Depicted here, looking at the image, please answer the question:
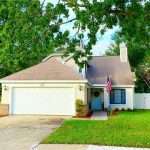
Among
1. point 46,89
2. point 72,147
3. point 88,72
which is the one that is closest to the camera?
point 72,147

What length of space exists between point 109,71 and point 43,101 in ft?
33.7

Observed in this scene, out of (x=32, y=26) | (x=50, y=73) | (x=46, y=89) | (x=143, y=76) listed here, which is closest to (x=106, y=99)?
(x=50, y=73)

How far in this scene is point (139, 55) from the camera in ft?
170

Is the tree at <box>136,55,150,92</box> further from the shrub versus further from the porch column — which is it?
the shrub

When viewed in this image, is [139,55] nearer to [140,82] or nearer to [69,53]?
[140,82]

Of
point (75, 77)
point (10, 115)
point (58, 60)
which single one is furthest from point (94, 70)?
point (10, 115)

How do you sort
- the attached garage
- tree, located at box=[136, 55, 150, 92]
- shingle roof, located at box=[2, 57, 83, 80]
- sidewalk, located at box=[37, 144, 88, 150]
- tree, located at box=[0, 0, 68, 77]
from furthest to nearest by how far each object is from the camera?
tree, located at box=[136, 55, 150, 92]
shingle roof, located at box=[2, 57, 83, 80]
the attached garage
tree, located at box=[0, 0, 68, 77]
sidewalk, located at box=[37, 144, 88, 150]

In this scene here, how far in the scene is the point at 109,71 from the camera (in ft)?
123

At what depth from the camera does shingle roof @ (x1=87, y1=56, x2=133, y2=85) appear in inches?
1398

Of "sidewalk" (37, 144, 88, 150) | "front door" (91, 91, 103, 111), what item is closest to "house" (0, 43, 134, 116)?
"front door" (91, 91, 103, 111)

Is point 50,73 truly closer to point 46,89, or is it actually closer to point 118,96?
point 46,89

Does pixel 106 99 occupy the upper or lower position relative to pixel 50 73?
lower

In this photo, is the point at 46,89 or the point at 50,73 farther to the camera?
the point at 50,73

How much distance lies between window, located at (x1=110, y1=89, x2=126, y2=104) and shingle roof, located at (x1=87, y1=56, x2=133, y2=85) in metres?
0.76
